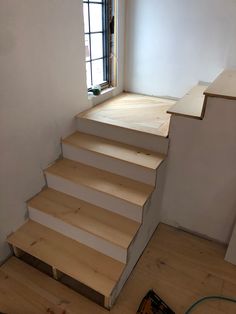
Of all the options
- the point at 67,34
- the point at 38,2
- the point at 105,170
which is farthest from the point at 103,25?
the point at 105,170

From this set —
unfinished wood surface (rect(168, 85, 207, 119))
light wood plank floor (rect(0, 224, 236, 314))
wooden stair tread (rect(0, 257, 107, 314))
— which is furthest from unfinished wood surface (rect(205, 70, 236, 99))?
wooden stair tread (rect(0, 257, 107, 314))

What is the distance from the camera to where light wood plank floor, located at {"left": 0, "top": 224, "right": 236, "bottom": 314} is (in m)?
1.55

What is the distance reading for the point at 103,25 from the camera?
2.30m

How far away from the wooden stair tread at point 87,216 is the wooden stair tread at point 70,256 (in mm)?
159

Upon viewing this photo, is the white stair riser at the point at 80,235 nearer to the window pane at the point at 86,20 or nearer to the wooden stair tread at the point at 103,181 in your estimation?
the wooden stair tread at the point at 103,181

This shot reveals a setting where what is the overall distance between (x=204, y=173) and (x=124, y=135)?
68cm

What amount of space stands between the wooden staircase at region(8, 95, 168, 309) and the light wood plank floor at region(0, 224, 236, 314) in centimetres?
8

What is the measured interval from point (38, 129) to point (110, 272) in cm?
109

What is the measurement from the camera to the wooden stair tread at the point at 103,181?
1.70 meters

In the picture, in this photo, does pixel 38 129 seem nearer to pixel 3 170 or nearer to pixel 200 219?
pixel 3 170

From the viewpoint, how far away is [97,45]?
7.68 feet

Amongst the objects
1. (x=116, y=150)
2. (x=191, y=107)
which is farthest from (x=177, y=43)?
(x=116, y=150)

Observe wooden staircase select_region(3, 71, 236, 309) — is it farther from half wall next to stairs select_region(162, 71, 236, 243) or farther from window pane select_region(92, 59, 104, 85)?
window pane select_region(92, 59, 104, 85)

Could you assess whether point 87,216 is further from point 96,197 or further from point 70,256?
point 70,256
